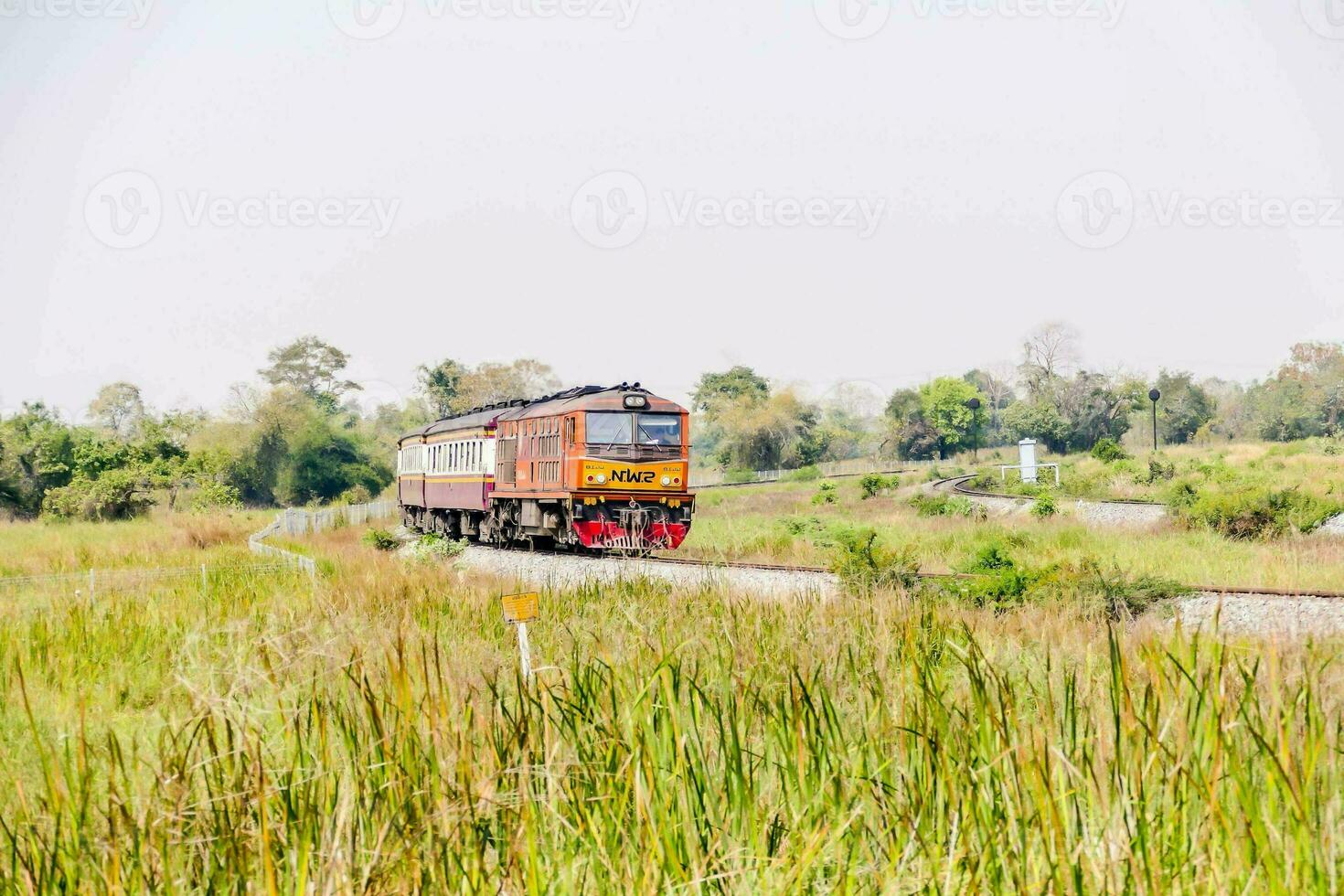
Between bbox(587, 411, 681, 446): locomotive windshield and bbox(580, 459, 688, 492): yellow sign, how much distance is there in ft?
1.28

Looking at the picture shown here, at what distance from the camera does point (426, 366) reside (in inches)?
3226

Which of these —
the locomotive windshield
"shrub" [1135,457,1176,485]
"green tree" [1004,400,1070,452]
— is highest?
"green tree" [1004,400,1070,452]

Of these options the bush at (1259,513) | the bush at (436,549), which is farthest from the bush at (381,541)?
the bush at (1259,513)

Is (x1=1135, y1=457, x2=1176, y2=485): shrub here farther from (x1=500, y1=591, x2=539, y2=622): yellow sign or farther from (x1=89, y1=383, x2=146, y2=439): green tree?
(x1=89, y1=383, x2=146, y2=439): green tree

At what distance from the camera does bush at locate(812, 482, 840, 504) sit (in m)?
37.9

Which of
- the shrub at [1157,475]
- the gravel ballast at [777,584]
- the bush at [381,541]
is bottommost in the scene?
the bush at [381,541]

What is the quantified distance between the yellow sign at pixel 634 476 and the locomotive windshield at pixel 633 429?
1.28 ft

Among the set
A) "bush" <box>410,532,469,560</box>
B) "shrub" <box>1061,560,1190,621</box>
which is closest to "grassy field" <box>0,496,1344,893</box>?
"shrub" <box>1061,560,1190,621</box>

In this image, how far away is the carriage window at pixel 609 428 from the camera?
18.1m

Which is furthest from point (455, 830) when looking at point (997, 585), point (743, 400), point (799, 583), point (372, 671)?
point (743, 400)

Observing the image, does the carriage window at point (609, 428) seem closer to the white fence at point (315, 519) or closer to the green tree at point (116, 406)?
the white fence at point (315, 519)

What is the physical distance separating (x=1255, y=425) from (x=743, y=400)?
34613 mm

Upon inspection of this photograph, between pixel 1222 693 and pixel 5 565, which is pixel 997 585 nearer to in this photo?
pixel 1222 693

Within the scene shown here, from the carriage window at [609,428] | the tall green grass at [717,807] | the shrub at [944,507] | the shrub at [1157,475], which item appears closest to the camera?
the tall green grass at [717,807]
